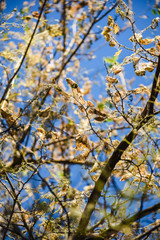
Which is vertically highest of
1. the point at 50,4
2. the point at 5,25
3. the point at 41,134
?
the point at 50,4

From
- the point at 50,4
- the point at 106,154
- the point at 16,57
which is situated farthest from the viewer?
the point at 50,4

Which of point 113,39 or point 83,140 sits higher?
point 113,39

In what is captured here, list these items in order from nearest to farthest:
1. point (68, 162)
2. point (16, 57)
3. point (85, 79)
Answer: point (16, 57)
point (68, 162)
point (85, 79)

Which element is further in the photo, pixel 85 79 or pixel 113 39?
pixel 85 79

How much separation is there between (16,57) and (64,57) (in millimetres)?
705

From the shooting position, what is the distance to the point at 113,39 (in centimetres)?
71

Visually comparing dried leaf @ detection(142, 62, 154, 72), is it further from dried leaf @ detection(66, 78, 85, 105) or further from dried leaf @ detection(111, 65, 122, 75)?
dried leaf @ detection(66, 78, 85, 105)

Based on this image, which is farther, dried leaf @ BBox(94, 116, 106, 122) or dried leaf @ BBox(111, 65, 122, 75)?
dried leaf @ BBox(94, 116, 106, 122)

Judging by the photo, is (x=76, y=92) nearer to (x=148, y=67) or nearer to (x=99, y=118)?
(x=99, y=118)

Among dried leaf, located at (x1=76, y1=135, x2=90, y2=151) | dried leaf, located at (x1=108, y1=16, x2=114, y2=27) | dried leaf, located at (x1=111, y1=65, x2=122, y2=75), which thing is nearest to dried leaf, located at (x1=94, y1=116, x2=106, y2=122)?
dried leaf, located at (x1=76, y1=135, x2=90, y2=151)

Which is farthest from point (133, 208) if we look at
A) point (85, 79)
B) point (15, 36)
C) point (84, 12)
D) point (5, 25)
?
point (84, 12)

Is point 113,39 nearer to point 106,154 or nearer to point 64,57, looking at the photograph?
point 106,154

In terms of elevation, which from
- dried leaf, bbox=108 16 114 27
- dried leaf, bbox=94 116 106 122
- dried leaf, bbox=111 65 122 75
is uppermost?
dried leaf, bbox=108 16 114 27

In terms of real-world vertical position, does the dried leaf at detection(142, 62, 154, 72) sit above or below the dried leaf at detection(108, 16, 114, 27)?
below
